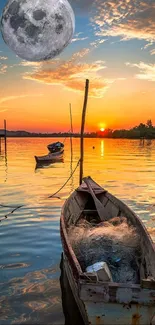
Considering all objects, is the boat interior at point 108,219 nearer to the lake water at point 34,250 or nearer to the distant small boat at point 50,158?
the lake water at point 34,250

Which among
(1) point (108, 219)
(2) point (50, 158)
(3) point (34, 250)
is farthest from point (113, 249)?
(2) point (50, 158)

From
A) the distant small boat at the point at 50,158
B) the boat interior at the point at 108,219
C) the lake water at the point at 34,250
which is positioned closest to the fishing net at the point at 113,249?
the boat interior at the point at 108,219

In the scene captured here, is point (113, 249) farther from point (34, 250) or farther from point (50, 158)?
point (50, 158)

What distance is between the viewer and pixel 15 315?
6.57 meters

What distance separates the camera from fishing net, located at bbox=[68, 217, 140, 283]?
21.8ft

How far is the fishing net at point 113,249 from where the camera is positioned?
6.66 metres

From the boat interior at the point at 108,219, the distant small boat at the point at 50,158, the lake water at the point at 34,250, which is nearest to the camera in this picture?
the boat interior at the point at 108,219

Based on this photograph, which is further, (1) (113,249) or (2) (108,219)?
(2) (108,219)

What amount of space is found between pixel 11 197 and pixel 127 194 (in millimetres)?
7241

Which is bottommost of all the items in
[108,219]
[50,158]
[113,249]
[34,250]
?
[34,250]

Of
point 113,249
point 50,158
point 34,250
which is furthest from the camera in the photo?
point 50,158

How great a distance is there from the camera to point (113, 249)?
7.44 metres

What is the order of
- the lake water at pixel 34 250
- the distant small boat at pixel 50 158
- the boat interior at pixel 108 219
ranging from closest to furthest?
the boat interior at pixel 108 219, the lake water at pixel 34 250, the distant small boat at pixel 50 158

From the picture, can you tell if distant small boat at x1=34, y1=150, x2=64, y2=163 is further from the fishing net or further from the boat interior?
the fishing net
